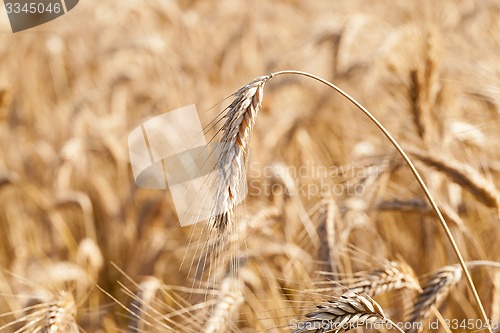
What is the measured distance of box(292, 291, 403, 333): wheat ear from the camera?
1185 millimetres

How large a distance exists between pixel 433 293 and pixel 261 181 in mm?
1496

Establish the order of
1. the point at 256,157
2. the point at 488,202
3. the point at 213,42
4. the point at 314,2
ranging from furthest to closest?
the point at 314,2
the point at 213,42
the point at 256,157
the point at 488,202

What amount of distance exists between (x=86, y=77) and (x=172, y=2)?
2.80ft

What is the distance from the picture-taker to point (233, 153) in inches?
46.1

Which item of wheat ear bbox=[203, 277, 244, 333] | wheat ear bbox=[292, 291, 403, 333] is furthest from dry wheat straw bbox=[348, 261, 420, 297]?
wheat ear bbox=[203, 277, 244, 333]

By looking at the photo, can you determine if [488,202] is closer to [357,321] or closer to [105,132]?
[357,321]

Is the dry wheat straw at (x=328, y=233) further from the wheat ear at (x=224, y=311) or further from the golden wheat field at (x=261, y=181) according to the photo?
the wheat ear at (x=224, y=311)

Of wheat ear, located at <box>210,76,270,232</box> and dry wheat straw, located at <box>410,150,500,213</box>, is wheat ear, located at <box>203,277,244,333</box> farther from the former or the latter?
dry wheat straw, located at <box>410,150,500,213</box>

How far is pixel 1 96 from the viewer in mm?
2656

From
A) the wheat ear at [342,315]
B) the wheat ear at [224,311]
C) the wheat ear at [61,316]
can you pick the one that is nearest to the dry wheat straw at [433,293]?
the wheat ear at [342,315]

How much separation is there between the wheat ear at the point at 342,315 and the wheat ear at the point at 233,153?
0.82 ft

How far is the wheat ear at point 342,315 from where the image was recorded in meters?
1.18

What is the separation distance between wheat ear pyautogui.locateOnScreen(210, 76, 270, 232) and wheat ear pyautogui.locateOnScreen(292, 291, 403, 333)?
9.8 inches

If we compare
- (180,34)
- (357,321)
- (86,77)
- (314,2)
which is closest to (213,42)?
(180,34)
